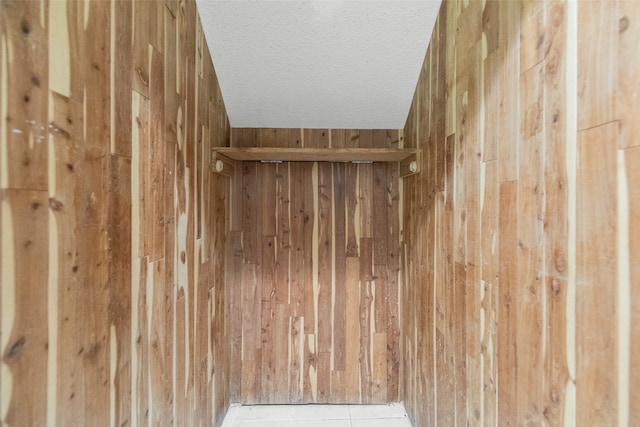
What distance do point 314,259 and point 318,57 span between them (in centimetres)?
117

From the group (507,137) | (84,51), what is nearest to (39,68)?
(84,51)

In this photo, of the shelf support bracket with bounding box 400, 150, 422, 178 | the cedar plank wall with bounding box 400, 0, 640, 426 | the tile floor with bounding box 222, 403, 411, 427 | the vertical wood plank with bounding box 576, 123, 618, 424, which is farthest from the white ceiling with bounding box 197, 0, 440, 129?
the tile floor with bounding box 222, 403, 411, 427

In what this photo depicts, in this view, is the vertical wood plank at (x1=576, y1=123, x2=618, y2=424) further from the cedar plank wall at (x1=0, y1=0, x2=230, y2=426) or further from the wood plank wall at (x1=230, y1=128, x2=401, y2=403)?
the wood plank wall at (x1=230, y1=128, x2=401, y2=403)

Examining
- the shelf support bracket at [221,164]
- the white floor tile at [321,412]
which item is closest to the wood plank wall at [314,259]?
the shelf support bracket at [221,164]

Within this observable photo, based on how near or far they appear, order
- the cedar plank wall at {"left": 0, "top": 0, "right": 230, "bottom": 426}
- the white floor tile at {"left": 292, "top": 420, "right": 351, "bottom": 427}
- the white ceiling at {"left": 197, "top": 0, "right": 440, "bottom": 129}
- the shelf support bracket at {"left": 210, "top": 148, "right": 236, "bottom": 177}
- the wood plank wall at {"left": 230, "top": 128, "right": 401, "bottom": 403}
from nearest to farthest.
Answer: the cedar plank wall at {"left": 0, "top": 0, "right": 230, "bottom": 426}
the white ceiling at {"left": 197, "top": 0, "right": 440, "bottom": 129}
the shelf support bracket at {"left": 210, "top": 148, "right": 236, "bottom": 177}
the white floor tile at {"left": 292, "top": 420, "right": 351, "bottom": 427}
the wood plank wall at {"left": 230, "top": 128, "right": 401, "bottom": 403}

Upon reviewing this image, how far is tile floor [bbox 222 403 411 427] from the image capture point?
5.72 feet

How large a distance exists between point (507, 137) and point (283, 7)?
1.05m

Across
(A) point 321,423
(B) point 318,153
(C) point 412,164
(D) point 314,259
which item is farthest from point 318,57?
(A) point 321,423

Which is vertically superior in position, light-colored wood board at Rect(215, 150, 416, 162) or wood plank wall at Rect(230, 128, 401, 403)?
light-colored wood board at Rect(215, 150, 416, 162)

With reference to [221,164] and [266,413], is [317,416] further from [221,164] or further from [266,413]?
→ [221,164]

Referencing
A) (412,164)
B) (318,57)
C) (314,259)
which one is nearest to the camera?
(318,57)

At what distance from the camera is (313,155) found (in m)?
1.71

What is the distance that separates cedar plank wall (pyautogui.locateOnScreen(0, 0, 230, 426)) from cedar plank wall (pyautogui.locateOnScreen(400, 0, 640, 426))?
42.4 inches

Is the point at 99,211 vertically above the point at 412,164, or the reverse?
the point at 412,164
